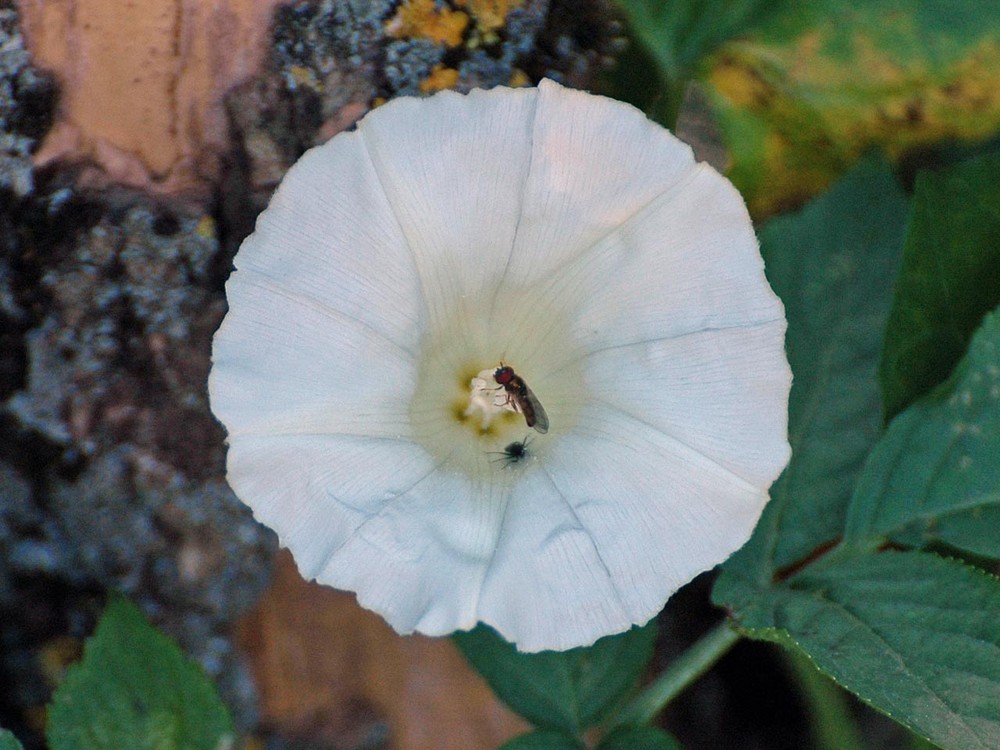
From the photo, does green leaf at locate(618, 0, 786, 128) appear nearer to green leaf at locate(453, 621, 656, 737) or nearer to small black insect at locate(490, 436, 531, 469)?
small black insect at locate(490, 436, 531, 469)

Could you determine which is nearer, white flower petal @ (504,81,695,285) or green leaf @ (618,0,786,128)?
white flower petal @ (504,81,695,285)

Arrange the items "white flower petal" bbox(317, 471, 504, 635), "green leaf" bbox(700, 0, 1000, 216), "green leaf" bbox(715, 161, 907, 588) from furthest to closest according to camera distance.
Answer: "green leaf" bbox(700, 0, 1000, 216)
"green leaf" bbox(715, 161, 907, 588)
"white flower petal" bbox(317, 471, 504, 635)

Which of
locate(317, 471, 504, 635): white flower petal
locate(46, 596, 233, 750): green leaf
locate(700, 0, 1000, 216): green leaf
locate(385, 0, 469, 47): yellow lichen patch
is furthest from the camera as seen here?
locate(700, 0, 1000, 216): green leaf

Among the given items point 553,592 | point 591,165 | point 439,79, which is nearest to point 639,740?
point 553,592

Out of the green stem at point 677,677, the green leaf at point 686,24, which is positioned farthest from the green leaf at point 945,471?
the green leaf at point 686,24

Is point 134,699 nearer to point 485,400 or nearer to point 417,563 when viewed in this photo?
point 417,563

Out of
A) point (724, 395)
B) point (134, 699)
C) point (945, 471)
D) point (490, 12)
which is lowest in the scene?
point (134, 699)

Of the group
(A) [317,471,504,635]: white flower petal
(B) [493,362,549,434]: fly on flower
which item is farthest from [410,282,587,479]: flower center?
(A) [317,471,504,635]: white flower petal
